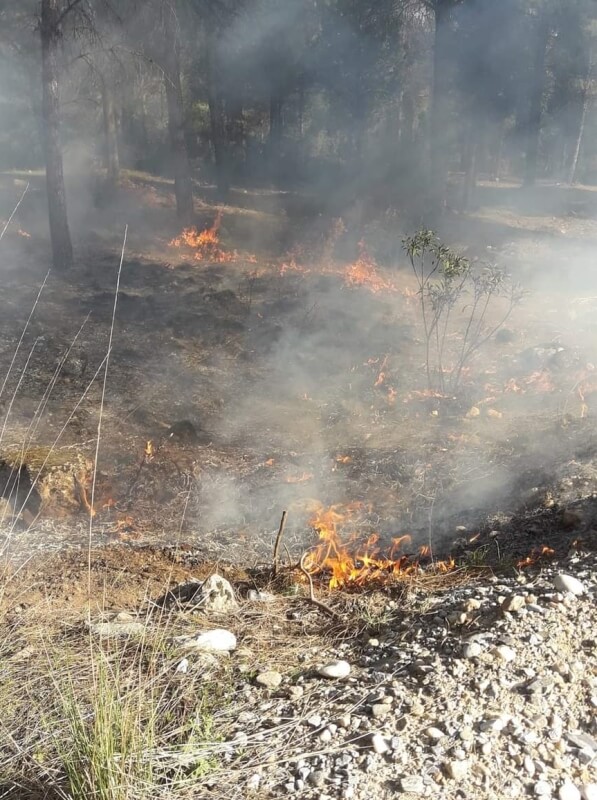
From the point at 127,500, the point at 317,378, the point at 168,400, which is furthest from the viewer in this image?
the point at 317,378

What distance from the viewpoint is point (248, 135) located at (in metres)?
27.3

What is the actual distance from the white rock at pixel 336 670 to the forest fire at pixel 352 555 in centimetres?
117

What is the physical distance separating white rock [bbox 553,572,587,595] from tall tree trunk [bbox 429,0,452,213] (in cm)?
1493

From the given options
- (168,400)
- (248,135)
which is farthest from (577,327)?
(248,135)

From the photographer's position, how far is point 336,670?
9.04 ft

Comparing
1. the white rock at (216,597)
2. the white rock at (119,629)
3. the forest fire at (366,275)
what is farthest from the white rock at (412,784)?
the forest fire at (366,275)

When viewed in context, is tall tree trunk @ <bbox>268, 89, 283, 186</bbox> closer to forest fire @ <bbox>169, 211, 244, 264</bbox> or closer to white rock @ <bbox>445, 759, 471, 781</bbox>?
forest fire @ <bbox>169, 211, 244, 264</bbox>

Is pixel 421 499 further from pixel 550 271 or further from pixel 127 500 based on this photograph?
pixel 550 271

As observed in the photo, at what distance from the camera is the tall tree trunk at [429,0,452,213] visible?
15.5m

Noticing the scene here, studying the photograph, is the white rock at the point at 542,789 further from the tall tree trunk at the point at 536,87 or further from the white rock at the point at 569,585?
the tall tree trunk at the point at 536,87

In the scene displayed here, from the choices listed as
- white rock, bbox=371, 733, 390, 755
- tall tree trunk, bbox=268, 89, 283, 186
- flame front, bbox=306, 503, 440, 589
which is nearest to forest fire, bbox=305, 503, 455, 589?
flame front, bbox=306, 503, 440, 589

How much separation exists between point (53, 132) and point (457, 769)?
1157 centimetres

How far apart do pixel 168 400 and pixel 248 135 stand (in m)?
22.6

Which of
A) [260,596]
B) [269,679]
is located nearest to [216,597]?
[260,596]
